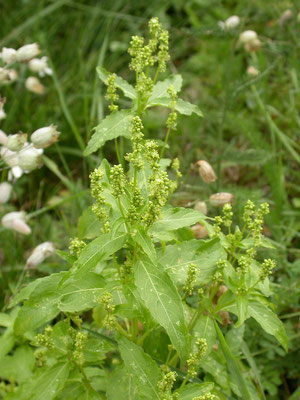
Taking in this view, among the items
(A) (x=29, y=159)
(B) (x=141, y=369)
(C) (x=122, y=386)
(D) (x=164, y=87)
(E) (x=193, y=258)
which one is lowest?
(C) (x=122, y=386)

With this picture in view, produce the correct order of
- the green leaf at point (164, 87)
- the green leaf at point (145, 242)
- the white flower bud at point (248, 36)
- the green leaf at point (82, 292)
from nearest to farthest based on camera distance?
the green leaf at point (145, 242), the green leaf at point (82, 292), the green leaf at point (164, 87), the white flower bud at point (248, 36)

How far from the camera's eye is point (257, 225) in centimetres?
147

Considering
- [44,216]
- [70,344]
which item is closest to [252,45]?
[44,216]

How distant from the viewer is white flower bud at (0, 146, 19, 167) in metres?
1.93

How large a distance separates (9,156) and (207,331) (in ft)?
3.22

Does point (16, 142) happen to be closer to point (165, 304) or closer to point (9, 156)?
point (9, 156)

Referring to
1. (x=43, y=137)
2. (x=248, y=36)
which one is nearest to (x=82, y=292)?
(x=43, y=137)

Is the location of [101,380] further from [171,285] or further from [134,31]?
[134,31]

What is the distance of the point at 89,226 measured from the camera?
1.58 meters

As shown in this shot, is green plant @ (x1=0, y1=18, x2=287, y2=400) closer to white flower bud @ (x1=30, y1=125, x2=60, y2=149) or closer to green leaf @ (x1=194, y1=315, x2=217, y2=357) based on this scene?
green leaf @ (x1=194, y1=315, x2=217, y2=357)

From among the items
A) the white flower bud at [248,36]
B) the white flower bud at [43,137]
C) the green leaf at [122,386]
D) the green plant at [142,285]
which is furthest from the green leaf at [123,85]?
the white flower bud at [248,36]

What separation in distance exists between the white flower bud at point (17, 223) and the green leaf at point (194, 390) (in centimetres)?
109

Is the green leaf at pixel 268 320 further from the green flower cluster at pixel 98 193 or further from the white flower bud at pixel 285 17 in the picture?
the white flower bud at pixel 285 17

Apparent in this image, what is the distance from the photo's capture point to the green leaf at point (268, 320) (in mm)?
1429
